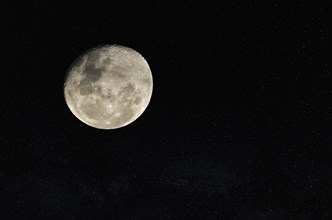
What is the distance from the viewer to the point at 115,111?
7996 millimetres

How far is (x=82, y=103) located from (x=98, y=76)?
691 mm

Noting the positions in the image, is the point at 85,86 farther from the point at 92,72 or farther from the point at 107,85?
the point at 107,85

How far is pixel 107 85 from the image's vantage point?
7.66 m

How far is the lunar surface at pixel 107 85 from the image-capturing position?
302 inches

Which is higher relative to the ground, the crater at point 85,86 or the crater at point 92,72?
the crater at point 92,72

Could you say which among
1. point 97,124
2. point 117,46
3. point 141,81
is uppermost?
point 117,46

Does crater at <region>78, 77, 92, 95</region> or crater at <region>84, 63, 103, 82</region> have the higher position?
crater at <region>84, 63, 103, 82</region>

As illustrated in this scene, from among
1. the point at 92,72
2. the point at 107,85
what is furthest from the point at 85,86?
the point at 107,85

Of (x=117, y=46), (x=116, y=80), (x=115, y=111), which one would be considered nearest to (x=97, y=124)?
(x=115, y=111)

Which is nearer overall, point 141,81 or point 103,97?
point 103,97

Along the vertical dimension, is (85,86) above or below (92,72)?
below

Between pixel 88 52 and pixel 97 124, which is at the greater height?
pixel 88 52

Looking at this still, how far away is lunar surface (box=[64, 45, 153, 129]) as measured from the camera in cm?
767

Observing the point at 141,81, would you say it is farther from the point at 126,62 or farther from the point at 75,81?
the point at 75,81
